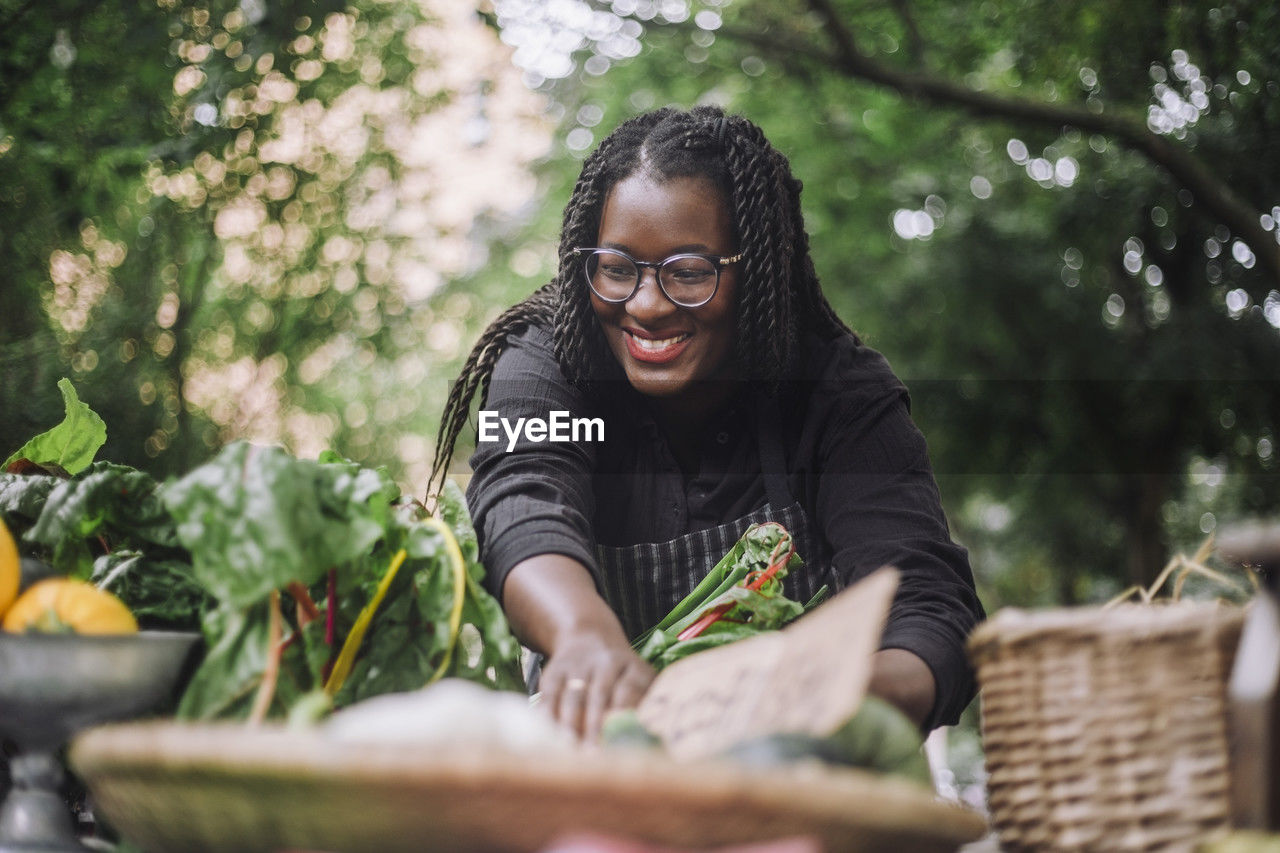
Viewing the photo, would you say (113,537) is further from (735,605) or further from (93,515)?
(735,605)

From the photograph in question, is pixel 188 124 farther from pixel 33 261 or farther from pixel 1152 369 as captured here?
pixel 1152 369

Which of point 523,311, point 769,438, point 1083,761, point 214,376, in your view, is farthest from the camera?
point 214,376

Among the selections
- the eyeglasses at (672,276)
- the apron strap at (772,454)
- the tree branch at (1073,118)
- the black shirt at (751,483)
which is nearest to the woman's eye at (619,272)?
the eyeglasses at (672,276)

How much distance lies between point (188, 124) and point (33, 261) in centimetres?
87

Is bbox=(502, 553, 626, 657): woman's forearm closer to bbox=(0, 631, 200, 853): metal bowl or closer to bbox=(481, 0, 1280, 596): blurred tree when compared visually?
bbox=(0, 631, 200, 853): metal bowl

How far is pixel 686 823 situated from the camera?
2.83ft

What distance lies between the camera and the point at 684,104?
8766 mm

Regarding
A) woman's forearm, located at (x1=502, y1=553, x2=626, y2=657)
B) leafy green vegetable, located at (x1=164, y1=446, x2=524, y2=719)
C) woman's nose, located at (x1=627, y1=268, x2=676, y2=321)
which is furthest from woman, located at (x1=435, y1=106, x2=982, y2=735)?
leafy green vegetable, located at (x1=164, y1=446, x2=524, y2=719)

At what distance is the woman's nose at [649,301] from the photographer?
1969mm

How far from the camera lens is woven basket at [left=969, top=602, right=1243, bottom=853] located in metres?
1.06

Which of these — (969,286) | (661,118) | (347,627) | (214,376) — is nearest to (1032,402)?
(969,286)

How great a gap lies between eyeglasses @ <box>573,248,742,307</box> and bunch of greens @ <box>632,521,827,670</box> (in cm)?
45

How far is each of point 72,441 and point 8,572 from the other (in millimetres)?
487

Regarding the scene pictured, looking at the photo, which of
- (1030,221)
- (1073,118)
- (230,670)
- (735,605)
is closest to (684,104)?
(1030,221)
